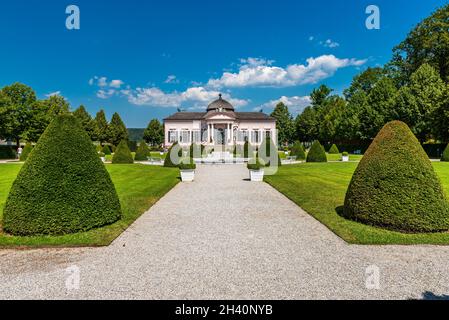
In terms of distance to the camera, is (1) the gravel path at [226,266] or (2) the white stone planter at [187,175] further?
(2) the white stone planter at [187,175]

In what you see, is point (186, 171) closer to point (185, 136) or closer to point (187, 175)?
point (187, 175)

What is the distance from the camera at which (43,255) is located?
5.55 meters

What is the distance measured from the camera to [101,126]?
242ft

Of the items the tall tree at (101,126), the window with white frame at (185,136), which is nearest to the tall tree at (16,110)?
the tall tree at (101,126)

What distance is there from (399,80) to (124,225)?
174 feet

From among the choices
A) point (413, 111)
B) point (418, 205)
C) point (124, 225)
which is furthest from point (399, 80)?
point (124, 225)

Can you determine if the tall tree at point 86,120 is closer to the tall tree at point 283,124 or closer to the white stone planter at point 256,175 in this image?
the tall tree at point 283,124

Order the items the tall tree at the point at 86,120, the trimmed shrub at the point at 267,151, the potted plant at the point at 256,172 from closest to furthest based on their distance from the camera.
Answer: the potted plant at the point at 256,172 → the trimmed shrub at the point at 267,151 → the tall tree at the point at 86,120

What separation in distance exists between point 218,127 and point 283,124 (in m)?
22.2

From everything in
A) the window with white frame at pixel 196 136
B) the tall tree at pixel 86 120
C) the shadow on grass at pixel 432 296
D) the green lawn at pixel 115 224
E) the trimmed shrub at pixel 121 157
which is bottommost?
the shadow on grass at pixel 432 296

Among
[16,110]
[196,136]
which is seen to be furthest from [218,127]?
[16,110]

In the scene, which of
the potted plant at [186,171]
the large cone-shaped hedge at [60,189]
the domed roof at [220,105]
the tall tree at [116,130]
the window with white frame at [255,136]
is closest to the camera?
the large cone-shaped hedge at [60,189]

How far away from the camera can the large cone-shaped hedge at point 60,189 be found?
651 centimetres

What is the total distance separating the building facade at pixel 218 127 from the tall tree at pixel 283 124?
5.20m
